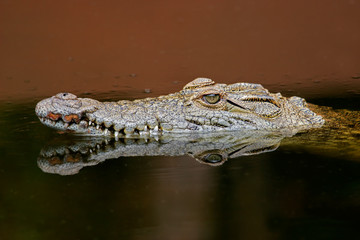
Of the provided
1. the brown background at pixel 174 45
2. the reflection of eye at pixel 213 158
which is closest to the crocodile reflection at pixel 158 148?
the reflection of eye at pixel 213 158

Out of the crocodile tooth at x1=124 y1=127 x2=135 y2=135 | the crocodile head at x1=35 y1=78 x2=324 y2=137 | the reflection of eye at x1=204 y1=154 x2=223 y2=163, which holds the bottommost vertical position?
the reflection of eye at x1=204 y1=154 x2=223 y2=163

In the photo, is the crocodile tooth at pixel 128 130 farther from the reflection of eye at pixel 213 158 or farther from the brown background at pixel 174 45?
the brown background at pixel 174 45

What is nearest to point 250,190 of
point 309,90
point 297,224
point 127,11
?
point 297,224

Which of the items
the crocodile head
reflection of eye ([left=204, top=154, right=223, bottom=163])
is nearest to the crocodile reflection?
reflection of eye ([left=204, top=154, right=223, bottom=163])

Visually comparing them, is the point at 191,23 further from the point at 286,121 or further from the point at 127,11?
the point at 286,121

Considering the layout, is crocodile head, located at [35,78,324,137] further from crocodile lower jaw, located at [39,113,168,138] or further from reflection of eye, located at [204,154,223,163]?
reflection of eye, located at [204,154,223,163]
